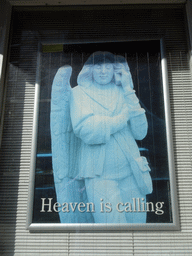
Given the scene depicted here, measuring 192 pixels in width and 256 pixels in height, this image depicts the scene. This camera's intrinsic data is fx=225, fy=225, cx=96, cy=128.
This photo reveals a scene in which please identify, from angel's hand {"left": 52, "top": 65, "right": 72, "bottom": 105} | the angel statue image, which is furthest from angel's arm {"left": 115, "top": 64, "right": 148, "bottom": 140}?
angel's hand {"left": 52, "top": 65, "right": 72, "bottom": 105}

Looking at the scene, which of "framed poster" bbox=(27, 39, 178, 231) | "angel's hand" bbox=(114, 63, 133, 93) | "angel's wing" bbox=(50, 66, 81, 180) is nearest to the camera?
"framed poster" bbox=(27, 39, 178, 231)

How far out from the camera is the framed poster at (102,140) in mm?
2049

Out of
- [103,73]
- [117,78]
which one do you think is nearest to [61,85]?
[103,73]

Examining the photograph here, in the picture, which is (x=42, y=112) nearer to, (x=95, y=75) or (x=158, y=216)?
(x=95, y=75)

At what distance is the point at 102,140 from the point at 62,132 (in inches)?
15.9

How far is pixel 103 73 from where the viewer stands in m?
2.36

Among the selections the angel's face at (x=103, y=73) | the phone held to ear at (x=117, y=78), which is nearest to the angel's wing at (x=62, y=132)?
the angel's face at (x=103, y=73)

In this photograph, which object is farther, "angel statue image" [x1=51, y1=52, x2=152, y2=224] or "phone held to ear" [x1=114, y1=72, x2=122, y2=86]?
"phone held to ear" [x1=114, y1=72, x2=122, y2=86]

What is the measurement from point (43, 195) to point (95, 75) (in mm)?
1306

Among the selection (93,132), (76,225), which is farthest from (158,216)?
(93,132)

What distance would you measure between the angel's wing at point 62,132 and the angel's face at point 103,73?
28cm

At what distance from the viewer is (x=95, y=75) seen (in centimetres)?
236

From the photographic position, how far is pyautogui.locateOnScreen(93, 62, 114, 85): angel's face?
234 cm

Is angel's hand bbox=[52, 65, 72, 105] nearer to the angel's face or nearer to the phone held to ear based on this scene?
the angel's face
